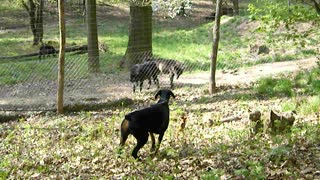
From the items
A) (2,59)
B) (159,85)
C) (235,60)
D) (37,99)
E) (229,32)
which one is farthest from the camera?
(229,32)

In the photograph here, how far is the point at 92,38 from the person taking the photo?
1734cm

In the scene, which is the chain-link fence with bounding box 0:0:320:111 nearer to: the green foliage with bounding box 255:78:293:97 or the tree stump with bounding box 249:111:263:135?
the green foliage with bounding box 255:78:293:97

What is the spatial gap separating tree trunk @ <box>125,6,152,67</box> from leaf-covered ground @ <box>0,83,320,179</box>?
5997mm

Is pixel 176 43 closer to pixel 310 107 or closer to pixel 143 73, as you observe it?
pixel 143 73

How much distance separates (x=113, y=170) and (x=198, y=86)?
7522 millimetres

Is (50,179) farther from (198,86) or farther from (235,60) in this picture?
(235,60)

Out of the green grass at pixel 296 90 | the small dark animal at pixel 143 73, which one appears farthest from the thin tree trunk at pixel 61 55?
the green grass at pixel 296 90

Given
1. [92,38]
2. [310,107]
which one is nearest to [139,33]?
[92,38]

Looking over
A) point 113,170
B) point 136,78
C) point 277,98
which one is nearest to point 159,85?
point 136,78

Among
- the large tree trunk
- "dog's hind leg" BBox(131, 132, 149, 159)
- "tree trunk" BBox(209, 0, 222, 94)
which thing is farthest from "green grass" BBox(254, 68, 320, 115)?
the large tree trunk

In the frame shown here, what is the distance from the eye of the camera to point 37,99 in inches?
536

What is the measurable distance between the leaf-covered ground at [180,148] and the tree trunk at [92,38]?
555 cm

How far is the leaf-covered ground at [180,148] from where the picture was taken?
19.4ft

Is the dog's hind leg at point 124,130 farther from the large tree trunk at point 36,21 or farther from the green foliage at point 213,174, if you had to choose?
the large tree trunk at point 36,21
